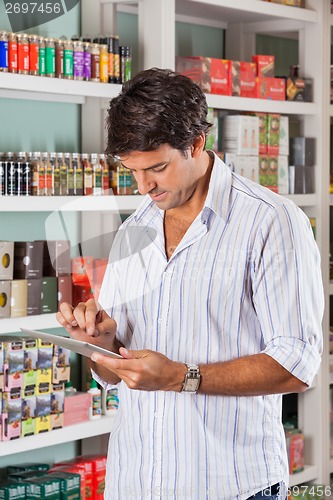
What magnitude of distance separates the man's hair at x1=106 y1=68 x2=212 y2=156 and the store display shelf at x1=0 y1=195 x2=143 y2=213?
1.31m

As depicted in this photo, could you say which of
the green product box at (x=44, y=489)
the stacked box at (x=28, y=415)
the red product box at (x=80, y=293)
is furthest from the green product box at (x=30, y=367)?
the green product box at (x=44, y=489)

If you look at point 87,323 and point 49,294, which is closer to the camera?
point 87,323

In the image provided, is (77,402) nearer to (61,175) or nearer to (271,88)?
(61,175)

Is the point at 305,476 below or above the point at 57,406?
below

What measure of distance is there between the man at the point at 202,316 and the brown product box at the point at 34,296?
1.27 meters

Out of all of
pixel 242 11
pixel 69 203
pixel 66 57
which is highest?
pixel 242 11

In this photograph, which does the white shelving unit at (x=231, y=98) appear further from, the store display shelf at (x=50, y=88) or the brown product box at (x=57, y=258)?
the brown product box at (x=57, y=258)

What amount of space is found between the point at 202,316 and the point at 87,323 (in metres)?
0.22

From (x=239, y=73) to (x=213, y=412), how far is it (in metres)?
2.29

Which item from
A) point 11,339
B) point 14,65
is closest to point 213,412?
point 11,339

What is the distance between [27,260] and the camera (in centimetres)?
299

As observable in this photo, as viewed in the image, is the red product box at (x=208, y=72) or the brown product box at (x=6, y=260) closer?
the brown product box at (x=6, y=260)

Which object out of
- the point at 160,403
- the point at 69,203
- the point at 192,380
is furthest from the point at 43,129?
the point at 192,380

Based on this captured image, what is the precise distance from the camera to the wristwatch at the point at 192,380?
156 cm
